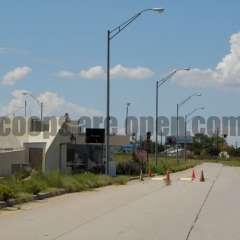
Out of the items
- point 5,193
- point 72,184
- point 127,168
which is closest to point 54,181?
point 72,184

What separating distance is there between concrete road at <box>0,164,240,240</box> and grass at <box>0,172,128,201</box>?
2.94 feet

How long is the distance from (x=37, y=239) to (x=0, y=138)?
49098 mm

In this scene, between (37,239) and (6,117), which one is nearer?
(37,239)

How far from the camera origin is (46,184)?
1153 inches

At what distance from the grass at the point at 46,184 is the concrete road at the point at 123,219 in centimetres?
90

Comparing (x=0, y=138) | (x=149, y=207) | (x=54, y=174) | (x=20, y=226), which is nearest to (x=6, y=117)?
(x=0, y=138)

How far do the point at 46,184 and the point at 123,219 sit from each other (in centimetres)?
1238

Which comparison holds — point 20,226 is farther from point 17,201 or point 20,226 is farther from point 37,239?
point 17,201

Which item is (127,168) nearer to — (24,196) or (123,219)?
(24,196)

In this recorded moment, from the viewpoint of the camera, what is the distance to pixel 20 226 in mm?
15492

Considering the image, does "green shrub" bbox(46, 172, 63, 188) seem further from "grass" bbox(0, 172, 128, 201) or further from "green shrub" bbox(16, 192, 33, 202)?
"green shrub" bbox(16, 192, 33, 202)

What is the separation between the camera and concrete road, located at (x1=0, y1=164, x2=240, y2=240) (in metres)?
14.1

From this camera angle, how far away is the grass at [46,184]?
23.3 meters

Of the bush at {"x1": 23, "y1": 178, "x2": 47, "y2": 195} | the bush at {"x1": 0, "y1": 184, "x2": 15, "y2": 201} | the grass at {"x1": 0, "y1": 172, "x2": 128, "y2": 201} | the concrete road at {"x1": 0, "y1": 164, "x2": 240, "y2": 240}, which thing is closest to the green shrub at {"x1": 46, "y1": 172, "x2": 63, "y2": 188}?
the grass at {"x1": 0, "y1": 172, "x2": 128, "y2": 201}
